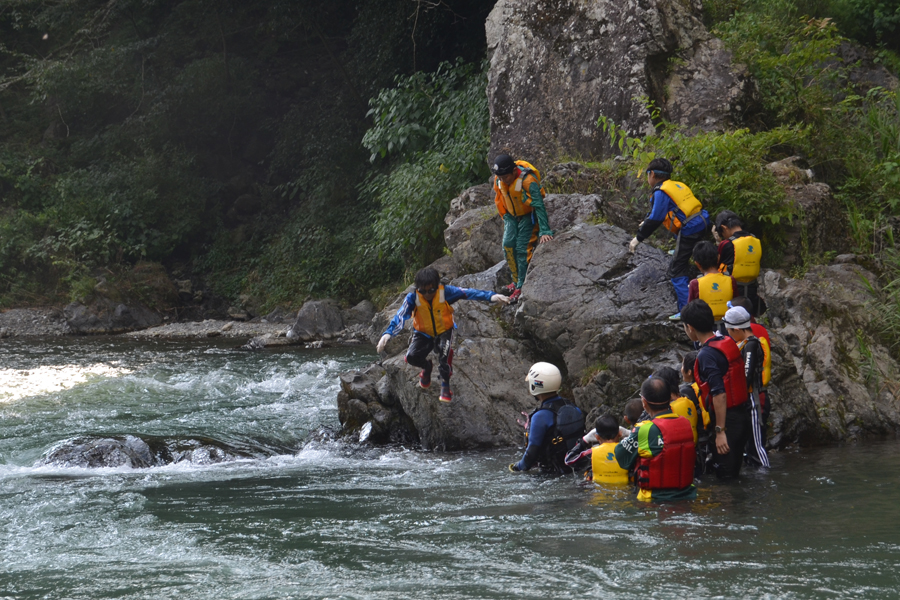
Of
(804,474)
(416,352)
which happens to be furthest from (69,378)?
(804,474)

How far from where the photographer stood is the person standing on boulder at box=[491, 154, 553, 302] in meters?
8.76

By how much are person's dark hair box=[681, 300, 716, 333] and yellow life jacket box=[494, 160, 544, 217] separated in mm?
3017

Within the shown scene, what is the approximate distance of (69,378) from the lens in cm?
1305

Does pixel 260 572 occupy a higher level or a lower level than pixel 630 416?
lower

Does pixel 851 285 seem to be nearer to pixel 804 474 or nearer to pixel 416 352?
pixel 804 474

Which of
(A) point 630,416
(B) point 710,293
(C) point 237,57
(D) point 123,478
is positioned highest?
(C) point 237,57

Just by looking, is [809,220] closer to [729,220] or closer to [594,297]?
[729,220]

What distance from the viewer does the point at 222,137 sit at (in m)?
25.5

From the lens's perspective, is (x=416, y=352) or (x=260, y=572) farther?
(x=416, y=352)

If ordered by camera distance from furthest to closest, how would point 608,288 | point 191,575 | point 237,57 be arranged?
point 237,57 → point 608,288 → point 191,575

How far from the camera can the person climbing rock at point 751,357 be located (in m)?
6.27

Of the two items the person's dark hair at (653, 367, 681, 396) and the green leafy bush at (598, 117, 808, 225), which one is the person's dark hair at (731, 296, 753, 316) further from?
the green leafy bush at (598, 117, 808, 225)

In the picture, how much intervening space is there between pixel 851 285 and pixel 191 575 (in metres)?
7.30

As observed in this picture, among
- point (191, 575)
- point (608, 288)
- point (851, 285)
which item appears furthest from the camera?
point (851, 285)
